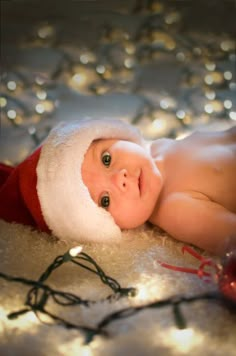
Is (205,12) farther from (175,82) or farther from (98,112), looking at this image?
(98,112)

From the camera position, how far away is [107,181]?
3.64ft

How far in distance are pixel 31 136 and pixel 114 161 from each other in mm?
375

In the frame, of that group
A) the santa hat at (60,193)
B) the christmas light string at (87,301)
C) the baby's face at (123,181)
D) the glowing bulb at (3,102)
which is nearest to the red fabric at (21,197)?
the santa hat at (60,193)

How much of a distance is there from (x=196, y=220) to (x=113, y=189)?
19 cm

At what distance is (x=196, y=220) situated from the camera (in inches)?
43.2

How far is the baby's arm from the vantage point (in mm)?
1041

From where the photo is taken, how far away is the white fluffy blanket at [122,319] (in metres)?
0.76

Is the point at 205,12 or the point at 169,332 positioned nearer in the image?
the point at 169,332

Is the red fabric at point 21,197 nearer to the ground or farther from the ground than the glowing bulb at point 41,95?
nearer to the ground

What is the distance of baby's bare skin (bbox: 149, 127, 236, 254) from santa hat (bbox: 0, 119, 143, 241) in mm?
143

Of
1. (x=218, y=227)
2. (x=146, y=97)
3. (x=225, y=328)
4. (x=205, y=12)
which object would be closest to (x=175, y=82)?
(x=146, y=97)

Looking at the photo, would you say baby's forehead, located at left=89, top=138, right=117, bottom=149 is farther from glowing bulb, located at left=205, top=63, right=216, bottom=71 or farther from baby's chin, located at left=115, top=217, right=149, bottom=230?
glowing bulb, located at left=205, top=63, right=216, bottom=71

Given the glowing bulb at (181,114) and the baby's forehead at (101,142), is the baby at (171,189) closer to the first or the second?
the baby's forehead at (101,142)

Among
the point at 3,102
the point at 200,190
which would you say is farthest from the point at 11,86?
the point at 200,190
